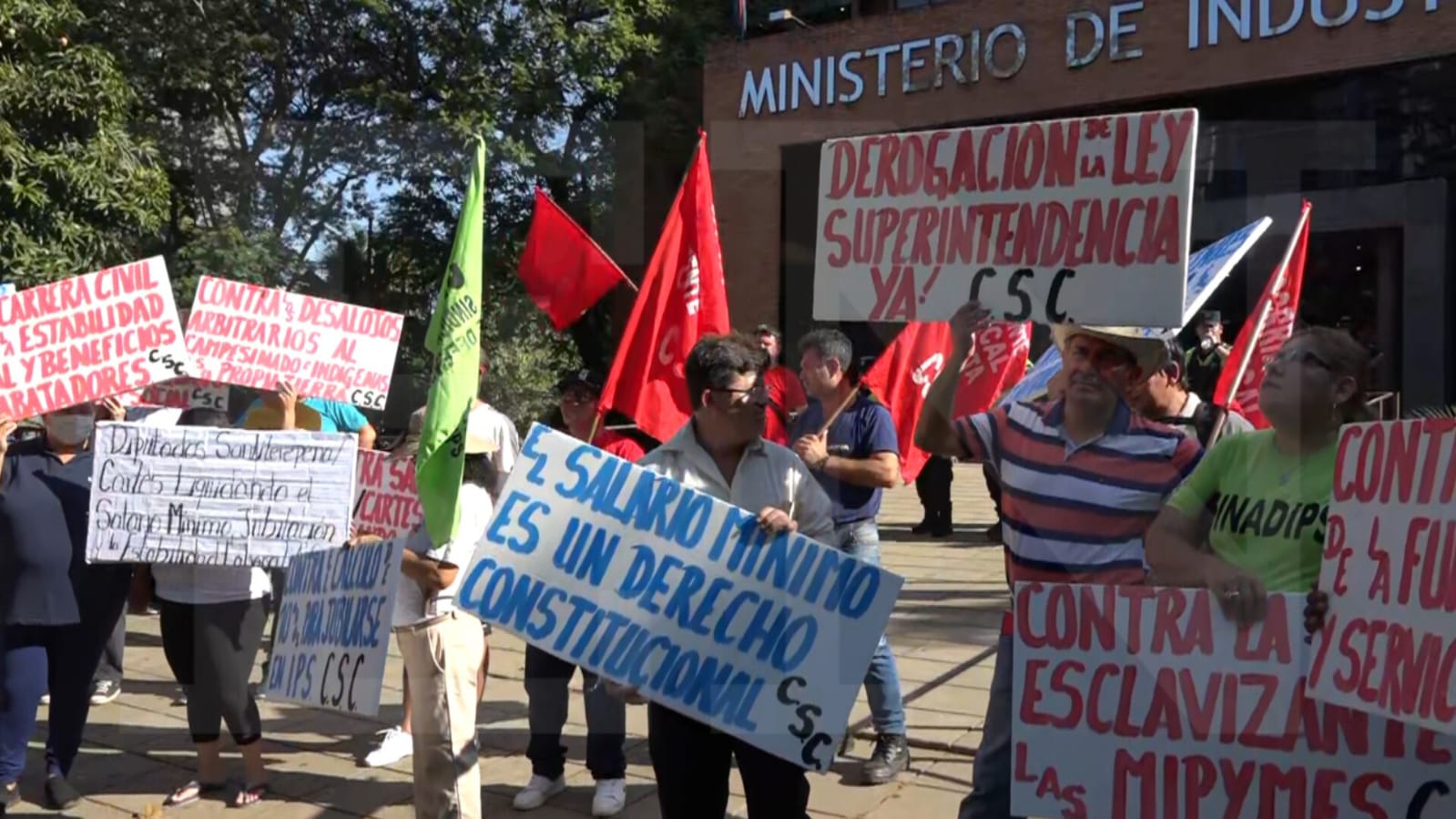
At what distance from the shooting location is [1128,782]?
3154 millimetres

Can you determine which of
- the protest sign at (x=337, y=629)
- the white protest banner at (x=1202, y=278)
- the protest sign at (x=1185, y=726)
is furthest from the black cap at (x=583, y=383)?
the protest sign at (x=1185, y=726)

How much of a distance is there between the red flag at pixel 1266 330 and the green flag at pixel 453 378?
2943 millimetres

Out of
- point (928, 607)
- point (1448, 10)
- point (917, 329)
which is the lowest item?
point (928, 607)

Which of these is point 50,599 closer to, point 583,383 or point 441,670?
point 441,670

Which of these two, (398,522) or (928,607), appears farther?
(928,607)

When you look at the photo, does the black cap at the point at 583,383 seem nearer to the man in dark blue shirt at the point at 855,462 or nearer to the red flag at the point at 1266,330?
the man in dark blue shirt at the point at 855,462

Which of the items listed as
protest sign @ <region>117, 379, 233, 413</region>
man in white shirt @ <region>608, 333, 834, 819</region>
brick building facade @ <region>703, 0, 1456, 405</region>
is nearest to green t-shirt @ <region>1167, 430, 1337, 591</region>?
man in white shirt @ <region>608, 333, 834, 819</region>

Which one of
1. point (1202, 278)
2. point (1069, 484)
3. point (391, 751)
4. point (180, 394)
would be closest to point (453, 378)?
point (1069, 484)

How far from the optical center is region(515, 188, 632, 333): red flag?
7.64 m

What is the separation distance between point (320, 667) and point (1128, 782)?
8.79 feet

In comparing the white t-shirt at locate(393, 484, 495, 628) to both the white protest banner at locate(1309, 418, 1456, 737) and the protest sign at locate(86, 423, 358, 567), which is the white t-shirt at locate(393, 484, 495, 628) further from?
the white protest banner at locate(1309, 418, 1456, 737)

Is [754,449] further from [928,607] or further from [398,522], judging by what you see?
[928,607]

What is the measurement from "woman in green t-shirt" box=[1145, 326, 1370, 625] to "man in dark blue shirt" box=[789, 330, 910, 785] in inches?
75.3

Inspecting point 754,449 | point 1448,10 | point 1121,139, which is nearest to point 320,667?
point 754,449
